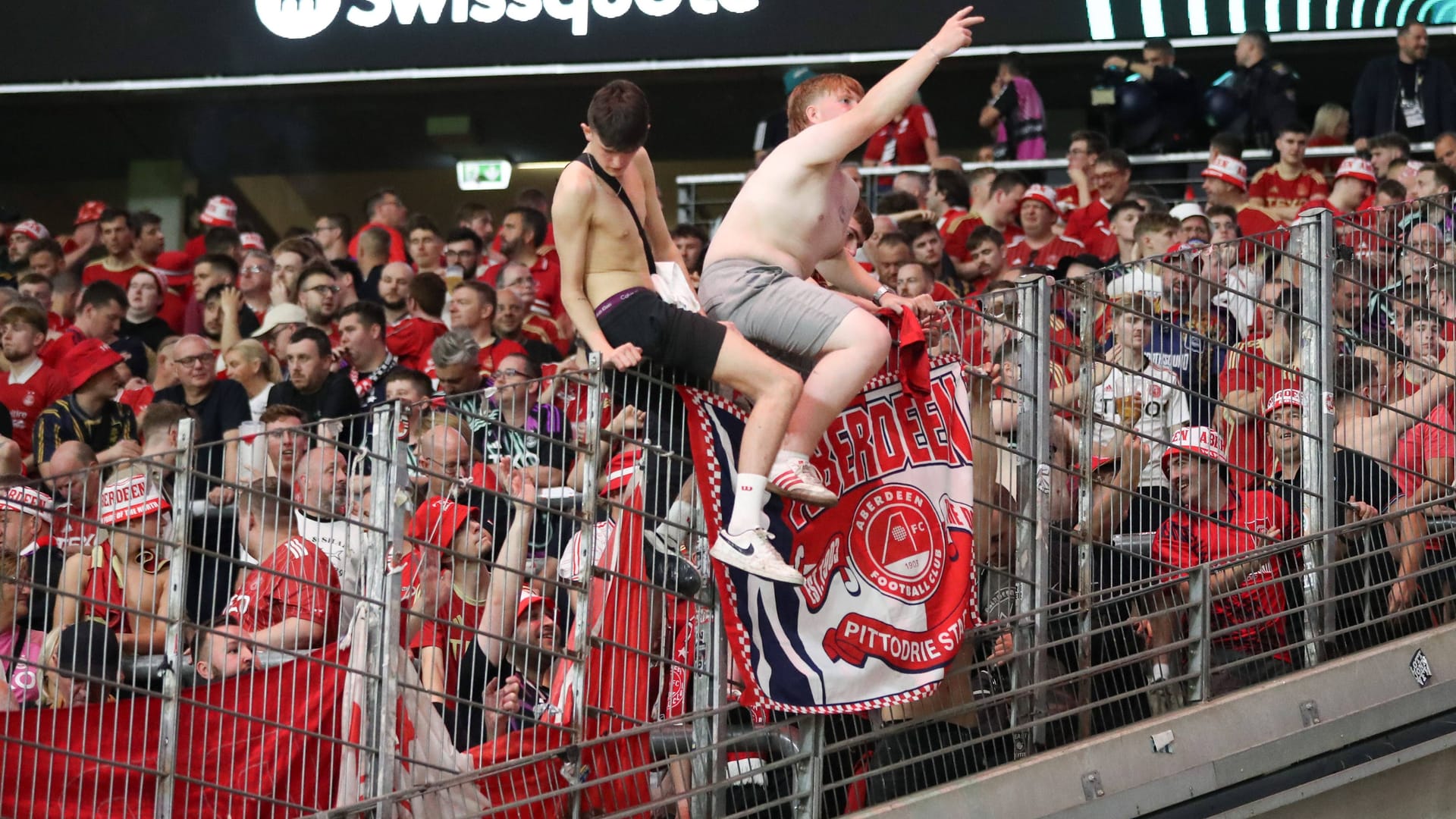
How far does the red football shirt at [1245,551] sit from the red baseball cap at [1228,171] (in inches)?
227

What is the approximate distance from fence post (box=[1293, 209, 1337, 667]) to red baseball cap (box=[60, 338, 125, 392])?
612cm

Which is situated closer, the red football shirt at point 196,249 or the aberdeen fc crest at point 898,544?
the aberdeen fc crest at point 898,544

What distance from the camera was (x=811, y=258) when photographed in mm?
5637

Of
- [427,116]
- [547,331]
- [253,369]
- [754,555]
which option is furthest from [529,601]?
[427,116]

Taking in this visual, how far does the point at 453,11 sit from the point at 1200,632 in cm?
953

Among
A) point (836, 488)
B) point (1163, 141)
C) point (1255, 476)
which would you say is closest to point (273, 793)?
point (836, 488)

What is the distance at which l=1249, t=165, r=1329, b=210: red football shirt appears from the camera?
11398mm

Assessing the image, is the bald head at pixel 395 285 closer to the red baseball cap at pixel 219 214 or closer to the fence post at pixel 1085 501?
the red baseball cap at pixel 219 214

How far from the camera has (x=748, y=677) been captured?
525 cm

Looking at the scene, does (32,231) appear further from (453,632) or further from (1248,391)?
(1248,391)

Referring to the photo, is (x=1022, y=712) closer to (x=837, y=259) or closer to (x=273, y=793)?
(x=837, y=259)

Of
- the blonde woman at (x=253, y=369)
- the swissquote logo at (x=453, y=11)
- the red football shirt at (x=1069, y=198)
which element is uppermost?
the swissquote logo at (x=453, y=11)

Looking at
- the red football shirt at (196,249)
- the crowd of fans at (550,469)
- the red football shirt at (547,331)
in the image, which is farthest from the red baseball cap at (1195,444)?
the red football shirt at (196,249)

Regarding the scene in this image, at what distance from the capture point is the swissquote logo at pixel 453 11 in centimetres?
1362
